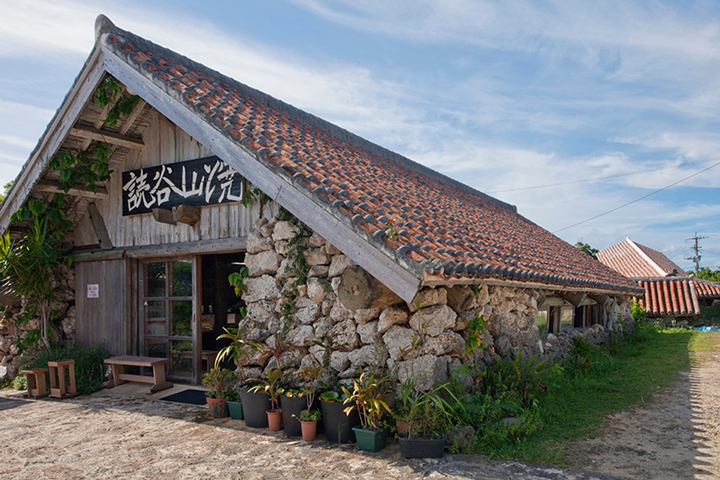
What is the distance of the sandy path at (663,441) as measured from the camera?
416cm

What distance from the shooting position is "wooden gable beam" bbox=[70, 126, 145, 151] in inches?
282

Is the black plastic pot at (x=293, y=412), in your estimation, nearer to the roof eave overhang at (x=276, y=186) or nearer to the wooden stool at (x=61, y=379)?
the roof eave overhang at (x=276, y=186)

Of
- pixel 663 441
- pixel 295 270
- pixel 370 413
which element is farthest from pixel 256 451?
pixel 663 441

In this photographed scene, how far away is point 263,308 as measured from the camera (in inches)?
242

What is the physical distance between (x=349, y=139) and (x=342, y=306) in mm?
5522

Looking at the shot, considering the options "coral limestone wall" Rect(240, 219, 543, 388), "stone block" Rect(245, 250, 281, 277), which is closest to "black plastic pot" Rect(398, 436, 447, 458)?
"coral limestone wall" Rect(240, 219, 543, 388)

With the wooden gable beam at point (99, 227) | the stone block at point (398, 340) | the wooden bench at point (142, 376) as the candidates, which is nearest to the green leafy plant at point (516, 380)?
the stone block at point (398, 340)

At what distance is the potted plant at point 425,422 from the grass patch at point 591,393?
390 millimetres

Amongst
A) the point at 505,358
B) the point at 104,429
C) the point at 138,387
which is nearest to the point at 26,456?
the point at 104,429

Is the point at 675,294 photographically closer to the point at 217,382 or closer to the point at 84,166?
the point at 217,382

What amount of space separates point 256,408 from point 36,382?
13.3 feet

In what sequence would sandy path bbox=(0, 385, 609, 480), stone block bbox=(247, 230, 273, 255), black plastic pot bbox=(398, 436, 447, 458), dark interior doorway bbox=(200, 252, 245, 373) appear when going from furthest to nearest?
1. dark interior doorway bbox=(200, 252, 245, 373)
2. stone block bbox=(247, 230, 273, 255)
3. black plastic pot bbox=(398, 436, 447, 458)
4. sandy path bbox=(0, 385, 609, 480)

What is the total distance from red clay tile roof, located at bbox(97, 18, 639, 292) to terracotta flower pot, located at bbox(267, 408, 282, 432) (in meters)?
2.23

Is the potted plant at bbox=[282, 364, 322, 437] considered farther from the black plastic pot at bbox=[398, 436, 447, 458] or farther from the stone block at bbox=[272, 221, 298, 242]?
the stone block at bbox=[272, 221, 298, 242]
